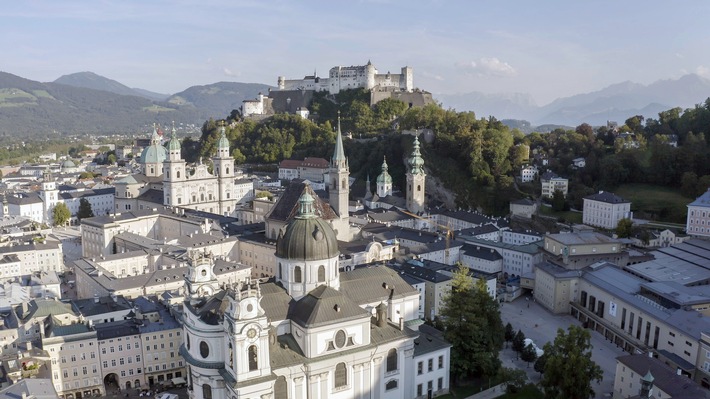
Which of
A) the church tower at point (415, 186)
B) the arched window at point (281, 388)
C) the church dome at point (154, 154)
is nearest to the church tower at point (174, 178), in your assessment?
Answer: the church dome at point (154, 154)

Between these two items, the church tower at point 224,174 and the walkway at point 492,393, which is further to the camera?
the church tower at point 224,174

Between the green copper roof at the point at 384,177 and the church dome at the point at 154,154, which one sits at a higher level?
the church dome at the point at 154,154

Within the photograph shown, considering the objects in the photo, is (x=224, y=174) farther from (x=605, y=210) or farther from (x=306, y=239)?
(x=306, y=239)

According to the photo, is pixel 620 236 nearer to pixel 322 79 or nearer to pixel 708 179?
pixel 708 179

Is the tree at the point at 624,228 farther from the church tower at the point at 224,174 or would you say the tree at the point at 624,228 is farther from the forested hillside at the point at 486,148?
the church tower at the point at 224,174

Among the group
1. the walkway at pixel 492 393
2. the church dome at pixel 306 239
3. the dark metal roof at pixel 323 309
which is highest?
the church dome at pixel 306 239

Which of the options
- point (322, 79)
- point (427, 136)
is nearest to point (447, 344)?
point (427, 136)

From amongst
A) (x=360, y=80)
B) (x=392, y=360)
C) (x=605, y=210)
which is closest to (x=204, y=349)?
(x=392, y=360)
